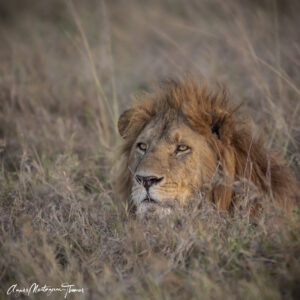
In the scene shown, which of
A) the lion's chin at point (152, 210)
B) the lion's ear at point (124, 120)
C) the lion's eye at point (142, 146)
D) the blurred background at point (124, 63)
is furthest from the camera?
the blurred background at point (124, 63)

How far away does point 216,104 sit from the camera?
377 cm

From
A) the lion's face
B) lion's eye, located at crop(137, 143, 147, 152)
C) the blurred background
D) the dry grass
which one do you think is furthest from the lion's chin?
the blurred background

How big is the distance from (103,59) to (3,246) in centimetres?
675

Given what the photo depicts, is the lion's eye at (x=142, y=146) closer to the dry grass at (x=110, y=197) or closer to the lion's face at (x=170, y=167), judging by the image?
the lion's face at (x=170, y=167)

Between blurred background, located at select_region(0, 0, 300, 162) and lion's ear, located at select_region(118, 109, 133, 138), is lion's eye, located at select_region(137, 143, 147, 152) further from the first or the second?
blurred background, located at select_region(0, 0, 300, 162)

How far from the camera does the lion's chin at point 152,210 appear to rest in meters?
3.28

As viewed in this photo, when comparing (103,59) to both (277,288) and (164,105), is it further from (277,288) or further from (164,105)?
(277,288)

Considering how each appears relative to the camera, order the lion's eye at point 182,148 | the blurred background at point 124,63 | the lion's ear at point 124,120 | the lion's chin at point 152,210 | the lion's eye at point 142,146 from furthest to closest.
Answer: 1. the blurred background at point 124,63
2. the lion's ear at point 124,120
3. the lion's eye at point 142,146
4. the lion's eye at point 182,148
5. the lion's chin at point 152,210

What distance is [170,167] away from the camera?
11.2ft

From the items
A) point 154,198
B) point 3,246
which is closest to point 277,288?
point 154,198

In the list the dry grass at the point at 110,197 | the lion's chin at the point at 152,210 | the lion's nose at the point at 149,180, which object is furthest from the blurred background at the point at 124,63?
the lion's chin at the point at 152,210

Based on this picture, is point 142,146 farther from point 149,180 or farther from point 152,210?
point 152,210

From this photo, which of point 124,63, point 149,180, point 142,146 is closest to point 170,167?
point 149,180

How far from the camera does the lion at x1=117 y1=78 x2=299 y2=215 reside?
132 inches
